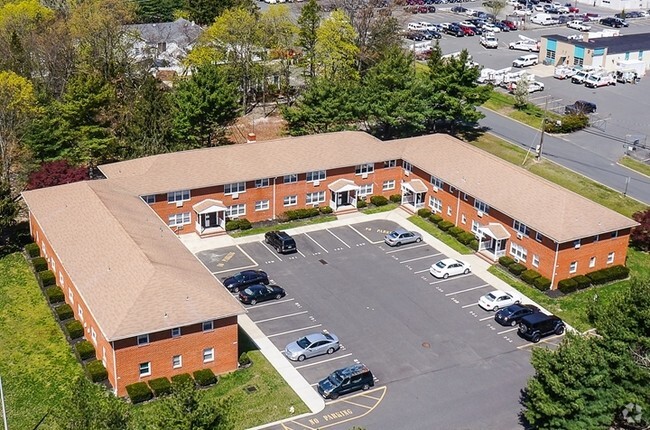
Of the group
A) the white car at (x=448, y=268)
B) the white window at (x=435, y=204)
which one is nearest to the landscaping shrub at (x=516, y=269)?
the white car at (x=448, y=268)

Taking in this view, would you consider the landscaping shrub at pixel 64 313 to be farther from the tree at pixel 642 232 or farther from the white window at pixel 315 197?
the tree at pixel 642 232

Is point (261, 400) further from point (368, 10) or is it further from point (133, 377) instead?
point (368, 10)

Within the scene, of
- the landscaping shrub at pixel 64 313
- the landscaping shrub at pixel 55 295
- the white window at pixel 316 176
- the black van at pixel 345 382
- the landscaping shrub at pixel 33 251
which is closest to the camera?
the black van at pixel 345 382

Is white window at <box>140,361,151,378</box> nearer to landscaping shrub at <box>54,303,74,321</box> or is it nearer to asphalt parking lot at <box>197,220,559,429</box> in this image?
asphalt parking lot at <box>197,220,559,429</box>

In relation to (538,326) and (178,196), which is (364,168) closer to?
(178,196)

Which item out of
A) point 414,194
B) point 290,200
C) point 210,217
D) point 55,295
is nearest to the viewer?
point 55,295

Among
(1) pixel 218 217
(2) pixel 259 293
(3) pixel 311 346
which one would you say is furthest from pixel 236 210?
(3) pixel 311 346

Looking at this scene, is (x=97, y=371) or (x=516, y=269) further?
(x=516, y=269)
